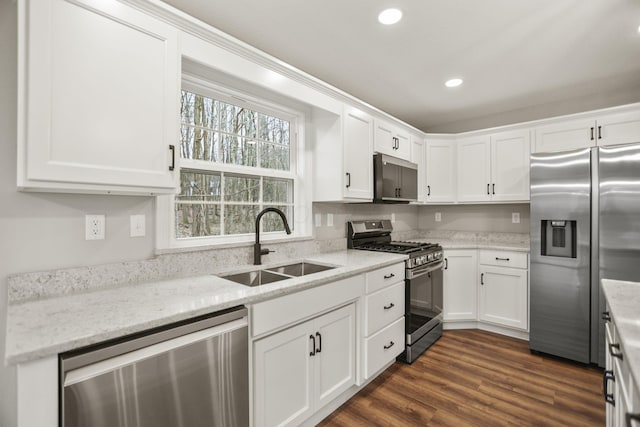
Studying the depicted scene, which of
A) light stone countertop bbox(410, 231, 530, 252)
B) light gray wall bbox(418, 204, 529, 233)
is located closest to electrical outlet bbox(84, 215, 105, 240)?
light stone countertop bbox(410, 231, 530, 252)

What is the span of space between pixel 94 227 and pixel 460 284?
3300mm

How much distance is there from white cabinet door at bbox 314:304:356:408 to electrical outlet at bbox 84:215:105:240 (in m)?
1.22

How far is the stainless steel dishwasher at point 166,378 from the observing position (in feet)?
3.10

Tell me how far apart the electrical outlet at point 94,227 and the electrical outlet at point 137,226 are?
0.13 metres

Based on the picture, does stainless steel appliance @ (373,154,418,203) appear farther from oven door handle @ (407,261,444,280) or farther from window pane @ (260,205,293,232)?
window pane @ (260,205,293,232)

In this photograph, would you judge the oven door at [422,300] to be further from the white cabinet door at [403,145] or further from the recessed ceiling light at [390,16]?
the recessed ceiling light at [390,16]

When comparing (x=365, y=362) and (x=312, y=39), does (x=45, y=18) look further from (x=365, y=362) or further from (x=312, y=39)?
(x=365, y=362)

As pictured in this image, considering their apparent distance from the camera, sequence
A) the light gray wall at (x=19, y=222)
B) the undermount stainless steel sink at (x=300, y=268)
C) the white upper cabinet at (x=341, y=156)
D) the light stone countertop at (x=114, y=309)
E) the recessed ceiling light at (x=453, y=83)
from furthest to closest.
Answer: the recessed ceiling light at (x=453, y=83) < the white upper cabinet at (x=341, y=156) < the undermount stainless steel sink at (x=300, y=268) < the light gray wall at (x=19, y=222) < the light stone countertop at (x=114, y=309)

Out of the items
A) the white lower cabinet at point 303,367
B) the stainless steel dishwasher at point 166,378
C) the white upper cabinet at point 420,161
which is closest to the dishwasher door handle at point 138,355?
the stainless steel dishwasher at point 166,378

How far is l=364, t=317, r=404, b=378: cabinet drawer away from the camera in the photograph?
218cm

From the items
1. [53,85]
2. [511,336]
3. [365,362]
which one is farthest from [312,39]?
[511,336]

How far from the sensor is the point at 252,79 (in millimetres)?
1919

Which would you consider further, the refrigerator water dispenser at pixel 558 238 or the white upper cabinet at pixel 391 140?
the white upper cabinet at pixel 391 140

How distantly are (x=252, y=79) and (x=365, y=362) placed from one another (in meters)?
2.02
